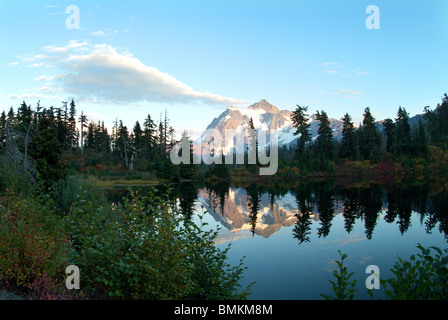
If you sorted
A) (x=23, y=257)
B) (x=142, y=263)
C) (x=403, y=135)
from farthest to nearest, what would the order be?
(x=403, y=135) → (x=23, y=257) → (x=142, y=263)

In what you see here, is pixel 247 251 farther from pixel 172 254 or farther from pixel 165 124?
pixel 165 124

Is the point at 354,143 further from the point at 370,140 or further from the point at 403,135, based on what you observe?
the point at 403,135

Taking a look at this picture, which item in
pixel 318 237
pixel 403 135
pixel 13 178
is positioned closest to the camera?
pixel 13 178

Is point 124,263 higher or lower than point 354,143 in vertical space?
lower

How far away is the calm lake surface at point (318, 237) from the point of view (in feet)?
41.0

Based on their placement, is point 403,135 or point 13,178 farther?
point 403,135

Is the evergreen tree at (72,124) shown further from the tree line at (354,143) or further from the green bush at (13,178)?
the green bush at (13,178)

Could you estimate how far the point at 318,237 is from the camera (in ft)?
64.1

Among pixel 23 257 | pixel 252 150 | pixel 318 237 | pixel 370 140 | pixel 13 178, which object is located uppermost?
pixel 370 140

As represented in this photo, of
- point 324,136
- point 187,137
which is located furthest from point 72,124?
point 324,136

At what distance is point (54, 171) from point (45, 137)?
11.1ft

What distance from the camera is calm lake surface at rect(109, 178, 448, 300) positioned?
41.0ft

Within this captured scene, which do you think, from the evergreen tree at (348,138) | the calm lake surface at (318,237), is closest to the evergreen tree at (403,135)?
the evergreen tree at (348,138)

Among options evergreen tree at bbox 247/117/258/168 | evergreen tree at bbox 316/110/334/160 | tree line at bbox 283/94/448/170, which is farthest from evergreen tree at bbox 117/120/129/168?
evergreen tree at bbox 316/110/334/160
